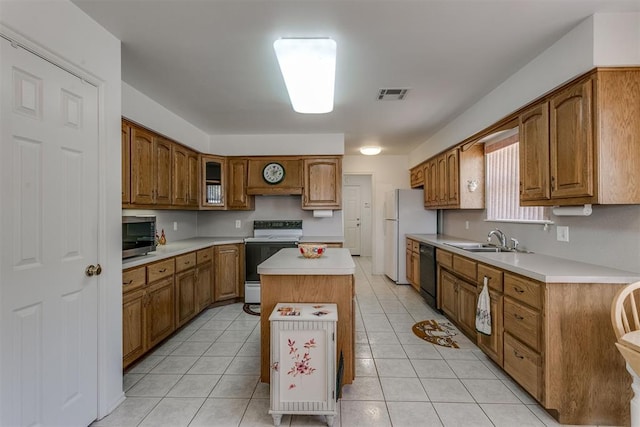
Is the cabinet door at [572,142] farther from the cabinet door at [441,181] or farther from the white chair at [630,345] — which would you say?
the cabinet door at [441,181]

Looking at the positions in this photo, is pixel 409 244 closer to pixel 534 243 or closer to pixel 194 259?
pixel 534 243

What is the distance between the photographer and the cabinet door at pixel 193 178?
12.9ft

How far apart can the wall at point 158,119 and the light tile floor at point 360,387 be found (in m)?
2.23

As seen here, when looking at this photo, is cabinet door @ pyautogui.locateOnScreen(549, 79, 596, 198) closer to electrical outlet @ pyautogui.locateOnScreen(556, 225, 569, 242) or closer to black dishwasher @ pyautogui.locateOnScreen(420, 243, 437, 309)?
electrical outlet @ pyautogui.locateOnScreen(556, 225, 569, 242)

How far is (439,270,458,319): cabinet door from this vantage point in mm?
3264

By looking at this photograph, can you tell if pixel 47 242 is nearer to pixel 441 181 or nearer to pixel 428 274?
pixel 428 274

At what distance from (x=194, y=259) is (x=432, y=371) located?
269cm

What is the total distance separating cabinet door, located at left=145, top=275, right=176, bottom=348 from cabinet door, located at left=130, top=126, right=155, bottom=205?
798mm

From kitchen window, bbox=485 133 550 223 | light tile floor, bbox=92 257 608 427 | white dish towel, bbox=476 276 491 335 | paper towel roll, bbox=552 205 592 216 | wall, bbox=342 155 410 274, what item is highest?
wall, bbox=342 155 410 274

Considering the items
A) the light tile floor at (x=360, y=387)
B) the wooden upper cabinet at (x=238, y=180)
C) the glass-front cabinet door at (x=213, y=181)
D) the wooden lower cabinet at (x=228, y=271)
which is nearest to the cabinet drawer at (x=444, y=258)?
the light tile floor at (x=360, y=387)

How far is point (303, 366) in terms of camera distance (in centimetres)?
179

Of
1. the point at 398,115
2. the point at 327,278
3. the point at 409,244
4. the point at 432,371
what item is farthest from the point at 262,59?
the point at 409,244

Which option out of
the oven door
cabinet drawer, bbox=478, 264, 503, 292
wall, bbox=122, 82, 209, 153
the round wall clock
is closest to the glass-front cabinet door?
wall, bbox=122, 82, 209, 153

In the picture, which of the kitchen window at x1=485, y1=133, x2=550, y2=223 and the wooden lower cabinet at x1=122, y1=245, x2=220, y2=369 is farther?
the kitchen window at x1=485, y1=133, x2=550, y2=223
